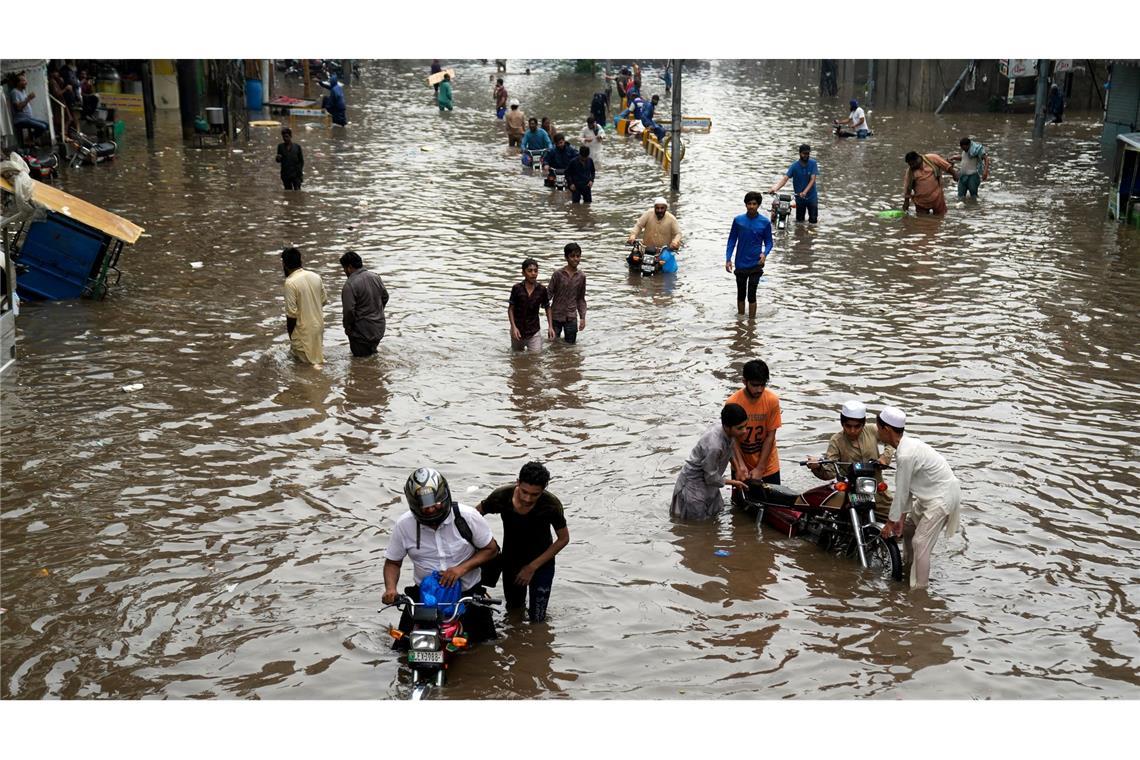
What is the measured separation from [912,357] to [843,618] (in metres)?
6.25

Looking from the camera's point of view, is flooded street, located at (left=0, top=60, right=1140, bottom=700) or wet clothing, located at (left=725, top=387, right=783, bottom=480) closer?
flooded street, located at (left=0, top=60, right=1140, bottom=700)

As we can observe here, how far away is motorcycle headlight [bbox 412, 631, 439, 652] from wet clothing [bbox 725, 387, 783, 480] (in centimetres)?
333

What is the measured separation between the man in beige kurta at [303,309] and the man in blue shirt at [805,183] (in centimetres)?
1037

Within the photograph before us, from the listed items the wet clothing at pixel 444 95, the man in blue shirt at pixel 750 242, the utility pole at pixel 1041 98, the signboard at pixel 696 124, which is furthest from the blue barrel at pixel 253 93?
the man in blue shirt at pixel 750 242

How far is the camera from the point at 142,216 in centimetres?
1972

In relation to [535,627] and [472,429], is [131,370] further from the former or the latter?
[535,627]

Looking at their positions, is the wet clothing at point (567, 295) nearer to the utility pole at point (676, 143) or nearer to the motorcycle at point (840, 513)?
the motorcycle at point (840, 513)

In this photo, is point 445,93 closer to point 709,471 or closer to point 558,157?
point 558,157

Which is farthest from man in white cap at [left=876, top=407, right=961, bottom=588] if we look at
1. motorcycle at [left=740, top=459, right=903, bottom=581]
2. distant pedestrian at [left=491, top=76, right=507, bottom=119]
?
distant pedestrian at [left=491, top=76, right=507, bottom=119]

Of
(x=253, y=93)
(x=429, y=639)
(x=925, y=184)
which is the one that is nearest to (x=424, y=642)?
(x=429, y=639)

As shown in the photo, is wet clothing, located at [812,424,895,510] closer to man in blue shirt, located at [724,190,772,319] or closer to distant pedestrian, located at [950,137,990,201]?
man in blue shirt, located at [724,190,772,319]

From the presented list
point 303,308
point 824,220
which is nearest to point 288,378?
point 303,308

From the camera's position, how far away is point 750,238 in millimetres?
14258

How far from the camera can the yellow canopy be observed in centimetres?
1414
